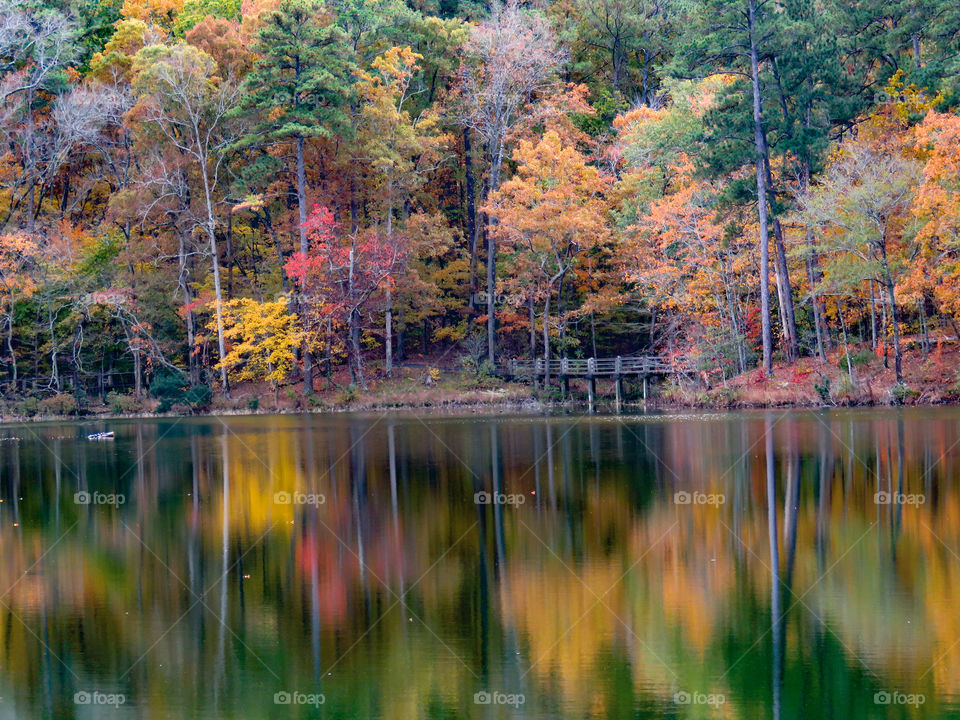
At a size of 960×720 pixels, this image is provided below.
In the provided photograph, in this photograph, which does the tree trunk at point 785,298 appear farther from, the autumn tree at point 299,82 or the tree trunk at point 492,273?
the autumn tree at point 299,82

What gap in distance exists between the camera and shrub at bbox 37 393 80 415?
40.9m

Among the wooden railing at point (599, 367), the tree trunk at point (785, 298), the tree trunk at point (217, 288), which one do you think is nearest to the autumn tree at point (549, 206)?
the wooden railing at point (599, 367)

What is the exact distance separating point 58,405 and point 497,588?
114 ft

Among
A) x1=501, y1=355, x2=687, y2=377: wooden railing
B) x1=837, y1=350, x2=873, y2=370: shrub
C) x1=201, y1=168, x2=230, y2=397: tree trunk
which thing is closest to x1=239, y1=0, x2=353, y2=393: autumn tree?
x1=201, y1=168, x2=230, y2=397: tree trunk

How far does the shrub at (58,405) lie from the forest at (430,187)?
10 centimetres

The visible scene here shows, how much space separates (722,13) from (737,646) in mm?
29320

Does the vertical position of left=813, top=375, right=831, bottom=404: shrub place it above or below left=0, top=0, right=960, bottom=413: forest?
below

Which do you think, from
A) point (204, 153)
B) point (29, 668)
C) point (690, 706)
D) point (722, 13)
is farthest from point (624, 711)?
point (204, 153)

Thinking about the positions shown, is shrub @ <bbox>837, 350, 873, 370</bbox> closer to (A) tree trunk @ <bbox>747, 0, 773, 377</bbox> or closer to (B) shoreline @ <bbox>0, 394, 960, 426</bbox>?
(A) tree trunk @ <bbox>747, 0, 773, 377</bbox>

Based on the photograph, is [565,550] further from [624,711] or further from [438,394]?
[438,394]

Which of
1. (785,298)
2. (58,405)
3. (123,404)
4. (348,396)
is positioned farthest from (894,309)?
(58,405)

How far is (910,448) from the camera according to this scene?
1972 cm

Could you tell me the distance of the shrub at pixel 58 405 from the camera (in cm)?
4094

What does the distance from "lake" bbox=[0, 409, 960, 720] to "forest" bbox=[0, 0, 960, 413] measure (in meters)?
17.0
